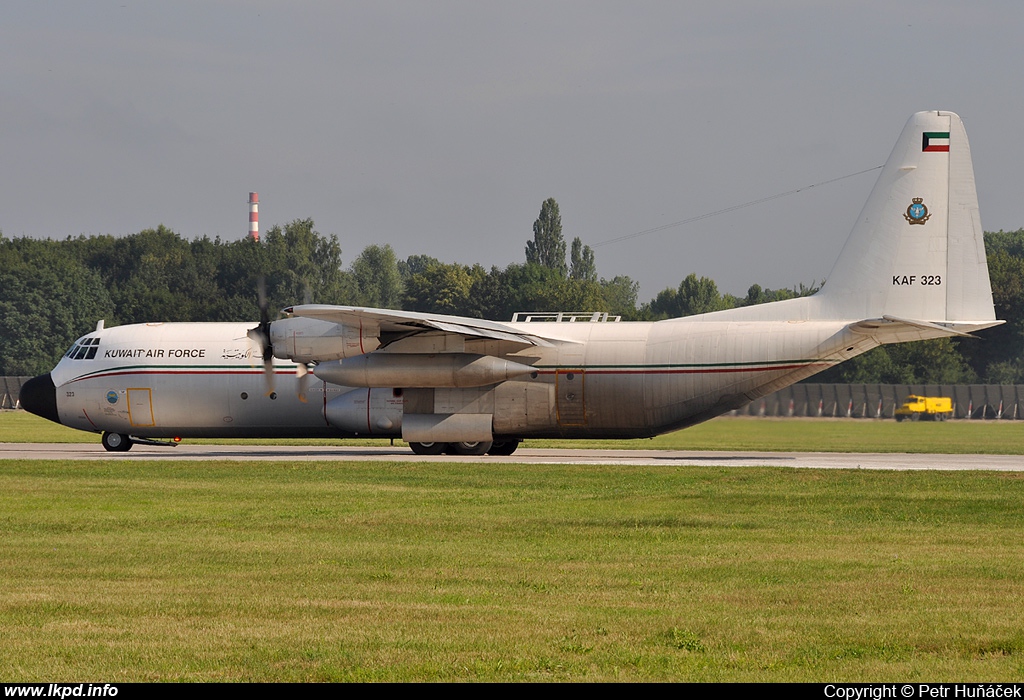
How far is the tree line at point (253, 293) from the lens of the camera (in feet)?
242

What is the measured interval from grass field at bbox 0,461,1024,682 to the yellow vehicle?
35657mm

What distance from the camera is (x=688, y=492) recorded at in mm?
23250

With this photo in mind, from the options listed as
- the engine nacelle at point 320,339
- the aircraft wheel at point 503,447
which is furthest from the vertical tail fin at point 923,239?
the engine nacelle at point 320,339

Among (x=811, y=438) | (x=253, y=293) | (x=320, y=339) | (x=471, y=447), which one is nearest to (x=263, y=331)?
(x=320, y=339)

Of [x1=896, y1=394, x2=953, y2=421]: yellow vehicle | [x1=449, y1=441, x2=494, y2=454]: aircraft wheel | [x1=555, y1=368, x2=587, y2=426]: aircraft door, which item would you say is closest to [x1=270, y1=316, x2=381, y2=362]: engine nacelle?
[x1=449, y1=441, x2=494, y2=454]: aircraft wheel

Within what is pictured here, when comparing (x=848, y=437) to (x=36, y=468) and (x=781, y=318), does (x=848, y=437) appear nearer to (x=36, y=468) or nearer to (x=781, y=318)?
(x=781, y=318)

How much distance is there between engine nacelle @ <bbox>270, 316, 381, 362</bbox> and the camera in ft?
101

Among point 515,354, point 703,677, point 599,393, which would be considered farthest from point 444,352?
point 703,677

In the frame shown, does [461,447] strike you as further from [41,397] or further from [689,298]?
[689,298]

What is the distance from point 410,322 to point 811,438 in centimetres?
1867

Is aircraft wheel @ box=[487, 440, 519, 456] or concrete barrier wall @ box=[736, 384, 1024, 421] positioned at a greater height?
concrete barrier wall @ box=[736, 384, 1024, 421]

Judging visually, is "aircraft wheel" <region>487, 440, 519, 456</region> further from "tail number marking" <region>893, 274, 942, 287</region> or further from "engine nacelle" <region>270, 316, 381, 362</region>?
→ "tail number marking" <region>893, 274, 942, 287</region>

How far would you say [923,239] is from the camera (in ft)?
98.8

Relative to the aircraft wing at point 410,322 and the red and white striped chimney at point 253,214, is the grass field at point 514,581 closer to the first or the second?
the aircraft wing at point 410,322
